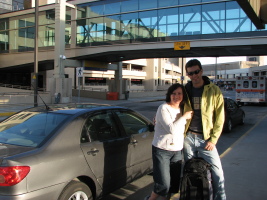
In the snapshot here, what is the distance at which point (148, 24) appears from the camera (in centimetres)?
2350

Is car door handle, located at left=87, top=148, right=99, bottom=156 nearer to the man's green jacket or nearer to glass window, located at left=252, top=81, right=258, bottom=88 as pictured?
the man's green jacket

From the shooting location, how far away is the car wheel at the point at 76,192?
3014mm

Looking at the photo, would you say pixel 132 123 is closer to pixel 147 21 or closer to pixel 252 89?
pixel 147 21

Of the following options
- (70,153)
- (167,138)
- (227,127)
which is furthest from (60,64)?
(167,138)

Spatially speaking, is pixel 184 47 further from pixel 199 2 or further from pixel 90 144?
pixel 90 144

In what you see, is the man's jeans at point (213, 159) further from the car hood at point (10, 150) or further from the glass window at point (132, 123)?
the car hood at point (10, 150)

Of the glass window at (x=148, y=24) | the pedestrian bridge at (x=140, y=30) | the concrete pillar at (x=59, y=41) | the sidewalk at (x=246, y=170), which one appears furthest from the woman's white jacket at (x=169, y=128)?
the concrete pillar at (x=59, y=41)

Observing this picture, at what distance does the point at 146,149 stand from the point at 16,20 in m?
33.8

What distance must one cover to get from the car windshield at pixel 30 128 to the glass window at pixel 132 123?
44.0 inches

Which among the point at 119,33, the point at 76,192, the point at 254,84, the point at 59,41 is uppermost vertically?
the point at 119,33

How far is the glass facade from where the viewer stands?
2062 cm

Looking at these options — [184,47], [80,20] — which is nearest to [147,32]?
[184,47]

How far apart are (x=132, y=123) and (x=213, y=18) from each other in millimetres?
18608

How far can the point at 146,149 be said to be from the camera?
15.0 ft
